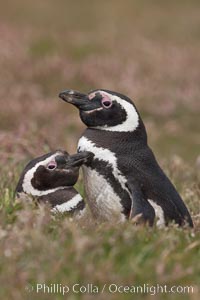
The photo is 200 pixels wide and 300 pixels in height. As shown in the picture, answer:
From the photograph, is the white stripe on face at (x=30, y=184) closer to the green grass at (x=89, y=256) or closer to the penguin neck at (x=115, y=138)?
the penguin neck at (x=115, y=138)

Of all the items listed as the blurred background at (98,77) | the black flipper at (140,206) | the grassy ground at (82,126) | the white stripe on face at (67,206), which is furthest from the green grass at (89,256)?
the blurred background at (98,77)

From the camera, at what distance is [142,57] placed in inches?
1033

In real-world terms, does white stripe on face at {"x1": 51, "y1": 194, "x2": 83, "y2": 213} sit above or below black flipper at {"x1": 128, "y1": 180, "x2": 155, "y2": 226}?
below

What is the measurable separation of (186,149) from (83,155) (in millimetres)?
11988

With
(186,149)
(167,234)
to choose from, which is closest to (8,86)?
(186,149)

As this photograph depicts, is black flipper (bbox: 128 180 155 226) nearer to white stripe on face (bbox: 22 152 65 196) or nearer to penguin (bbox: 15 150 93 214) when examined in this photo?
penguin (bbox: 15 150 93 214)

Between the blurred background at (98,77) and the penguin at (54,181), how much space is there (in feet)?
16.3

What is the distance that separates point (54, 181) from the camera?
27.1 feet

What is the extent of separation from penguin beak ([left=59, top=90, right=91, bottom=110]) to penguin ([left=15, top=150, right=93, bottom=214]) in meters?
0.48

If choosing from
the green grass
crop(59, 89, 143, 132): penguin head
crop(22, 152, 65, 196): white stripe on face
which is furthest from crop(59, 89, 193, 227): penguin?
the green grass

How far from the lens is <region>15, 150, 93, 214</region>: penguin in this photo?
809 centimetres

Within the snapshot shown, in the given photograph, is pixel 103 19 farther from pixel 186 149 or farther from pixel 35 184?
pixel 35 184

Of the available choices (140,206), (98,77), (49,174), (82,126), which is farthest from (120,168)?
(98,77)

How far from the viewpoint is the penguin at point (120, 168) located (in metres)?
7.77
